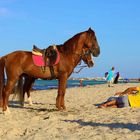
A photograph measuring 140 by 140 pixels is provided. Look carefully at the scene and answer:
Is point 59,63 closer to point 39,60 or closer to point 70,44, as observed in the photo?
point 39,60

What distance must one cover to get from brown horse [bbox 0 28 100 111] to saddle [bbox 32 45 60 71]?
133mm

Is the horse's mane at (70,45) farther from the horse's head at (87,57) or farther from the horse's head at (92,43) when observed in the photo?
the horse's head at (87,57)

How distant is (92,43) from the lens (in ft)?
42.1

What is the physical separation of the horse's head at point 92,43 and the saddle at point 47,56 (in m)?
1.06

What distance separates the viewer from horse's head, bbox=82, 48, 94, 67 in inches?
512

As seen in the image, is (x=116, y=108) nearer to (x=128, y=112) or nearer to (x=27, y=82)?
(x=128, y=112)

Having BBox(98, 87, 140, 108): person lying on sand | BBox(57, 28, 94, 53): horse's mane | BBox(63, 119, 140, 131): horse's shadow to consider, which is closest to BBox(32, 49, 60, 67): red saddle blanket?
BBox(57, 28, 94, 53): horse's mane

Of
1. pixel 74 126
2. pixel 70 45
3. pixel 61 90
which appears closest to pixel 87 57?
pixel 70 45

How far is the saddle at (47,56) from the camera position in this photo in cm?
1226

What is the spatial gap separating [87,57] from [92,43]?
1.87ft

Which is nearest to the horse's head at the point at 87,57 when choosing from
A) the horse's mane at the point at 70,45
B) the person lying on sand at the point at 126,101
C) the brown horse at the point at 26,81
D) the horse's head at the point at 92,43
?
the brown horse at the point at 26,81

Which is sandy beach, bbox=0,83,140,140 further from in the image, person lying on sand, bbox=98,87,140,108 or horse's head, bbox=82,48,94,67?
horse's head, bbox=82,48,94,67

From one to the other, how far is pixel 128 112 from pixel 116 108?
1.30 metres

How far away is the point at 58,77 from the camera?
12492 mm
